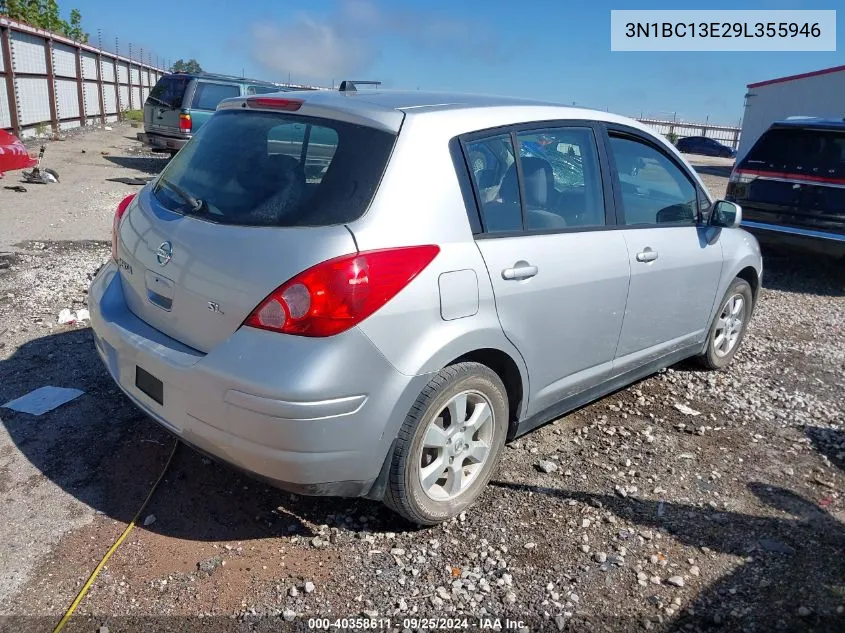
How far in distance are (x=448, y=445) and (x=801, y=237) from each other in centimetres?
651

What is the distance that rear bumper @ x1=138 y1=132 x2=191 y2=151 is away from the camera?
14569 mm

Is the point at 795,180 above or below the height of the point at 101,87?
below

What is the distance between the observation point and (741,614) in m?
2.66

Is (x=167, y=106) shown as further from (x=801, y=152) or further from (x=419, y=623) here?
(x=419, y=623)

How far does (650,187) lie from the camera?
417 centimetres

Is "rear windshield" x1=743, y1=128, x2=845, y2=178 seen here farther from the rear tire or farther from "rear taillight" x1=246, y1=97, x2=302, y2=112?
"rear taillight" x1=246, y1=97, x2=302, y2=112

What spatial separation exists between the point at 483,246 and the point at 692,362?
294cm

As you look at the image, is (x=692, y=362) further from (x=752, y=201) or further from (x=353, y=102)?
→ (x=752, y=201)

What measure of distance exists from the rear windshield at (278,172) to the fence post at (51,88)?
63.8ft

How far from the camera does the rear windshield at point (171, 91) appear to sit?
48.3ft

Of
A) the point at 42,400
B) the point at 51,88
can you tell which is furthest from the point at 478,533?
the point at 51,88

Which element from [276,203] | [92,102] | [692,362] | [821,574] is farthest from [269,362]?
[92,102]

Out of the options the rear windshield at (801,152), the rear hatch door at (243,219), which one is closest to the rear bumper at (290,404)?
the rear hatch door at (243,219)

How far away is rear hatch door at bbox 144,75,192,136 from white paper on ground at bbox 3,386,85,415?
11.6 m
